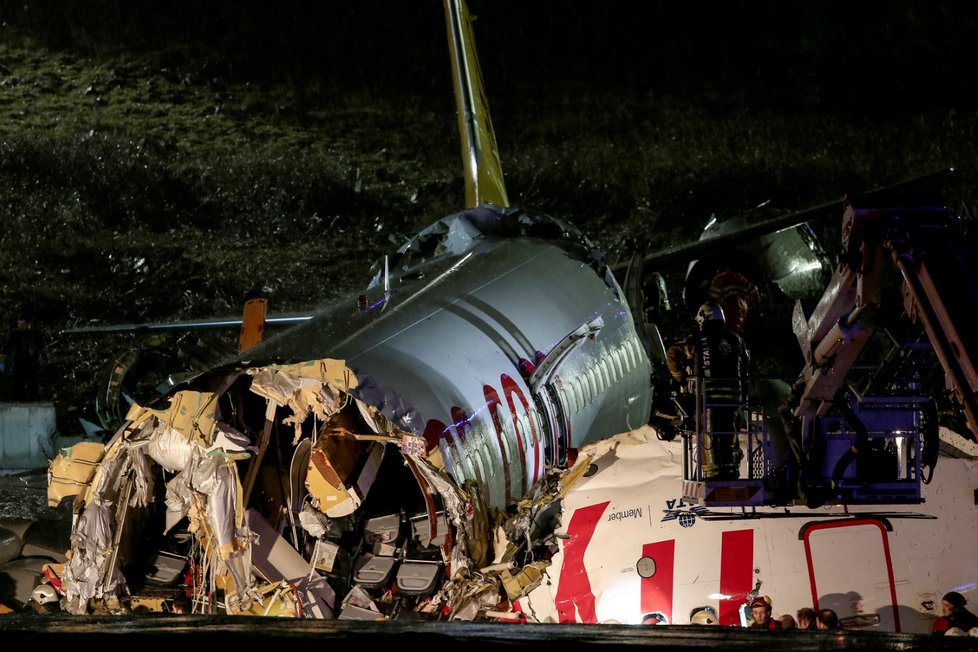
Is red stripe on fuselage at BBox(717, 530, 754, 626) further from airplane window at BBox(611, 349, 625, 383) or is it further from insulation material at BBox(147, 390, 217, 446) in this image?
insulation material at BBox(147, 390, 217, 446)

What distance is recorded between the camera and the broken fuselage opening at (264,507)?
9.41 meters

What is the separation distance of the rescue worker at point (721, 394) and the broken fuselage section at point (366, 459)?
6.03 feet

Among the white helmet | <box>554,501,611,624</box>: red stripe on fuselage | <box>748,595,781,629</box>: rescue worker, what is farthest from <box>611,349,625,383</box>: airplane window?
<box>748,595,781,629</box>: rescue worker

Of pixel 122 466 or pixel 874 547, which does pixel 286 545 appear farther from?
pixel 874 547

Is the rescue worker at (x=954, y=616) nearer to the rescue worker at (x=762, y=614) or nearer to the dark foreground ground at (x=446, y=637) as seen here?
the rescue worker at (x=762, y=614)

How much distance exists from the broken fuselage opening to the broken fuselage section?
2 cm

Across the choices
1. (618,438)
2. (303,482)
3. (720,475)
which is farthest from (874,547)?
(303,482)

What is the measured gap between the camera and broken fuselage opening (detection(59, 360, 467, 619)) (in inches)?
370

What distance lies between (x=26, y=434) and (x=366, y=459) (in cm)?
1171

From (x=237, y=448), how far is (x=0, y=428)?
13.2 metres

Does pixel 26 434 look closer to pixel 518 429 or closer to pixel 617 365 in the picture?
pixel 617 365

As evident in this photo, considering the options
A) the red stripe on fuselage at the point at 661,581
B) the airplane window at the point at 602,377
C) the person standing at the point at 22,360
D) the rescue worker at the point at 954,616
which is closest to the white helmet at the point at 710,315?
the red stripe on fuselage at the point at 661,581

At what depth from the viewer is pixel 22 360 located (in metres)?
23.2

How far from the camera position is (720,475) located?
32.7ft
